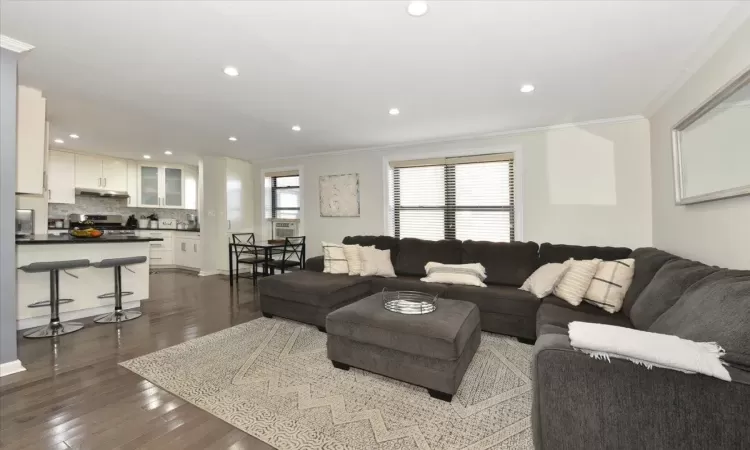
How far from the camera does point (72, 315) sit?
3693 mm

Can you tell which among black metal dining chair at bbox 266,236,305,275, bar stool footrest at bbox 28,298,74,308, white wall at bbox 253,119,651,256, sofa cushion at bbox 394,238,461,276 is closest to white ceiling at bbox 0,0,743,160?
white wall at bbox 253,119,651,256

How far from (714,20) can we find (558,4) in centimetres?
97

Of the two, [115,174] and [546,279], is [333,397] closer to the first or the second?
[546,279]

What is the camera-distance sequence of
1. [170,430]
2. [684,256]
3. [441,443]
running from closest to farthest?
[441,443] < [170,430] < [684,256]

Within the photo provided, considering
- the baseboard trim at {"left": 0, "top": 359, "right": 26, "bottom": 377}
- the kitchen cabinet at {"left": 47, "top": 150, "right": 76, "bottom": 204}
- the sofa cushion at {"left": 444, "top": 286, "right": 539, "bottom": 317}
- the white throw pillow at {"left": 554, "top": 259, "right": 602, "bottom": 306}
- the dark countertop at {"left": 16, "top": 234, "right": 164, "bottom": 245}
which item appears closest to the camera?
the baseboard trim at {"left": 0, "top": 359, "right": 26, "bottom": 377}

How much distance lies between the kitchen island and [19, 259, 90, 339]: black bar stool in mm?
138

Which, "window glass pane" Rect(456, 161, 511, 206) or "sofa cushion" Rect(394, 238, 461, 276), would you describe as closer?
"sofa cushion" Rect(394, 238, 461, 276)

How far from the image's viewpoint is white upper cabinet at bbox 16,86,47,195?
2.56 metres

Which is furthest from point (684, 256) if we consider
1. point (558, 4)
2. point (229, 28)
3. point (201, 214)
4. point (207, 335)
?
point (201, 214)

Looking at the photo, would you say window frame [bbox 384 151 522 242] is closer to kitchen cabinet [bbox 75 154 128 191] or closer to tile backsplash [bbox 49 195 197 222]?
kitchen cabinet [bbox 75 154 128 191]

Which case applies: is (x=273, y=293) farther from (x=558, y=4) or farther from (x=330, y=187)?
(x=558, y=4)

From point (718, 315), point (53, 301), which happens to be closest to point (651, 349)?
point (718, 315)

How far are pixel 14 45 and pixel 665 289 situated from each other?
4.52 m

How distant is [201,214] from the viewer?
6367 mm
